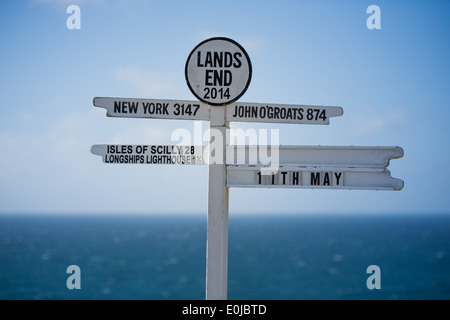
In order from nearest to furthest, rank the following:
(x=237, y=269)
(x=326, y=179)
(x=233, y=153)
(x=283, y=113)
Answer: (x=326, y=179), (x=233, y=153), (x=283, y=113), (x=237, y=269)

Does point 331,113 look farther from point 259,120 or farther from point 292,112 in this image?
point 259,120

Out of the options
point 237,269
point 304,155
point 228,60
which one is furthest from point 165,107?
point 237,269

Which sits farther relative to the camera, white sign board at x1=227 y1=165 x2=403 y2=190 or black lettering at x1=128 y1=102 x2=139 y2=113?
black lettering at x1=128 y1=102 x2=139 y2=113

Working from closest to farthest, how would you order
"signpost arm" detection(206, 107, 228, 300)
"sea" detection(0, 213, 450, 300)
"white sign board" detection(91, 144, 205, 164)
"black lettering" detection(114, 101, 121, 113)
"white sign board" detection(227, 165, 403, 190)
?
1. "white sign board" detection(227, 165, 403, 190)
2. "signpost arm" detection(206, 107, 228, 300)
3. "white sign board" detection(91, 144, 205, 164)
4. "black lettering" detection(114, 101, 121, 113)
5. "sea" detection(0, 213, 450, 300)

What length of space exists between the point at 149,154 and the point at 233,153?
31.7 inches

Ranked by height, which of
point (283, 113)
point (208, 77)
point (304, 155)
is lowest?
point (304, 155)

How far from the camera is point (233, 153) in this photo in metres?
5.13

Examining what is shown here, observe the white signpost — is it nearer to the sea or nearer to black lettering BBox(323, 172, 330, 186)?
black lettering BBox(323, 172, 330, 186)

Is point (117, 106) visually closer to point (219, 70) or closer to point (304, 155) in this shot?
point (219, 70)

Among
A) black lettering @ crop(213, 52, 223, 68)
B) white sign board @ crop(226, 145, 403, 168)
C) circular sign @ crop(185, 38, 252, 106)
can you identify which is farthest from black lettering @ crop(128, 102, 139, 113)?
white sign board @ crop(226, 145, 403, 168)

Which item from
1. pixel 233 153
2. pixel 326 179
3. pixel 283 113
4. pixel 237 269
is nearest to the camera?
pixel 326 179

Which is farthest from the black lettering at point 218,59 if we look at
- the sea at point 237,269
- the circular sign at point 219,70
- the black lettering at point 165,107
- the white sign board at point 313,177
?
the sea at point 237,269

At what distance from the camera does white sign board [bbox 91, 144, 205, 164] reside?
17.0 ft
